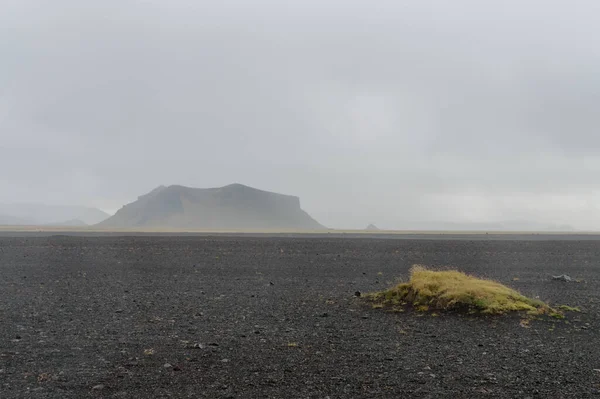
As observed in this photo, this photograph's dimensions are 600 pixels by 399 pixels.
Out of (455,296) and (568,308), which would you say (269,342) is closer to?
(455,296)

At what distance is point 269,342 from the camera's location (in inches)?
444

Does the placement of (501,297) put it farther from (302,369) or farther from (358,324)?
(302,369)

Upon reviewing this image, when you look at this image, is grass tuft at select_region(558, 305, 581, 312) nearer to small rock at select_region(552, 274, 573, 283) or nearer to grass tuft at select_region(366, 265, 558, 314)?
grass tuft at select_region(366, 265, 558, 314)

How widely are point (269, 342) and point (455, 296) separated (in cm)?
634

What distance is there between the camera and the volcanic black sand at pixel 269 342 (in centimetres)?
823

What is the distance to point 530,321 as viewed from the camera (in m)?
13.4

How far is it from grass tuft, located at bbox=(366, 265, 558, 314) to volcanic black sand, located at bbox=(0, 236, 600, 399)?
721 mm

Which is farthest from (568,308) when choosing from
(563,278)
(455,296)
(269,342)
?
(269,342)

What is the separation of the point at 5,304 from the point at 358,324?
10.8 m

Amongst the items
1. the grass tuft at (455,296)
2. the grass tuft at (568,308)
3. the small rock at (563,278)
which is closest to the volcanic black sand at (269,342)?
the grass tuft at (568,308)

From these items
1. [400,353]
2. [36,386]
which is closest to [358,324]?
[400,353]

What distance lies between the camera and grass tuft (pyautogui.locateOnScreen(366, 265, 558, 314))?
14453mm

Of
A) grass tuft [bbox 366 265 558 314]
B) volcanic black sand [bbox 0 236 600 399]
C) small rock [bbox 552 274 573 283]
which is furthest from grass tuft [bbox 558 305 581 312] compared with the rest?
small rock [bbox 552 274 573 283]

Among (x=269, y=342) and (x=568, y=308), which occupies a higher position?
(x=568, y=308)
